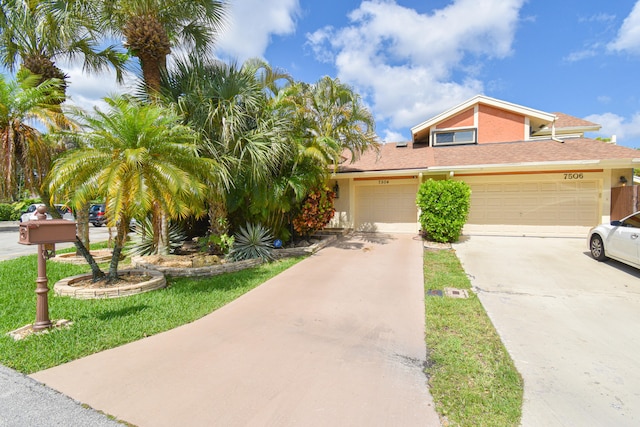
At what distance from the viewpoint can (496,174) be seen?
12234 mm

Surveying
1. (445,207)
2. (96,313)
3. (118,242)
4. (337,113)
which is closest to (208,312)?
(96,313)

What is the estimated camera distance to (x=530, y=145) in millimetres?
13117

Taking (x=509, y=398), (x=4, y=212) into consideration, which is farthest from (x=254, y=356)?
(x=4, y=212)

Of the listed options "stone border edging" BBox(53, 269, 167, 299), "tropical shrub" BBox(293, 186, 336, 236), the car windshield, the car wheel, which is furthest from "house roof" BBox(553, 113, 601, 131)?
"stone border edging" BBox(53, 269, 167, 299)

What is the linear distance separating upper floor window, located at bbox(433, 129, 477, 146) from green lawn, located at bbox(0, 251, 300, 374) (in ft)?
39.6

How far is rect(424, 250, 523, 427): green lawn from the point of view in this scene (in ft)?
8.54

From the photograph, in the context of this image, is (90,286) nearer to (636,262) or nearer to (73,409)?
(73,409)

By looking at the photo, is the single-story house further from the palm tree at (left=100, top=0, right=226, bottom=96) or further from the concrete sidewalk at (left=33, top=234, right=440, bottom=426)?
the concrete sidewalk at (left=33, top=234, right=440, bottom=426)

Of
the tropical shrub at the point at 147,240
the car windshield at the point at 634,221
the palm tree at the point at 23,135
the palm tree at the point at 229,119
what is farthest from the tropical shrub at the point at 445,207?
the palm tree at the point at 23,135

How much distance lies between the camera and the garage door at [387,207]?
1329cm

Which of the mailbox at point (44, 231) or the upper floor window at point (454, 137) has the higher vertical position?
the upper floor window at point (454, 137)

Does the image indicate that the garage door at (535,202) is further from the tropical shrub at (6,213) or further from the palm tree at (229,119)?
the tropical shrub at (6,213)

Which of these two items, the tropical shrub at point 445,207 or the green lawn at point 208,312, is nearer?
the green lawn at point 208,312

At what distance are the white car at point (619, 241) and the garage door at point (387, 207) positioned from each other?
608 cm
